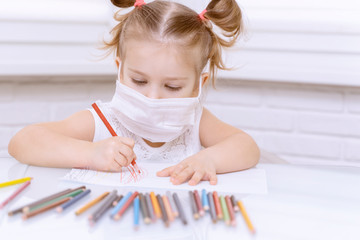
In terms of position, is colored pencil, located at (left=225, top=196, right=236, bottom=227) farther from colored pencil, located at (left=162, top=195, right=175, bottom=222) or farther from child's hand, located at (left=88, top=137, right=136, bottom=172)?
child's hand, located at (left=88, top=137, right=136, bottom=172)

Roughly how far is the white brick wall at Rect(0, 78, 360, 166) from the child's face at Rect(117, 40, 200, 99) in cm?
54

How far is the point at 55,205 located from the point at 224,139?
1.73 feet

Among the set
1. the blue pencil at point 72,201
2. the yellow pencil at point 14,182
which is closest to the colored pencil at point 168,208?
the blue pencil at point 72,201

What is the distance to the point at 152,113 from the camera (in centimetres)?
88

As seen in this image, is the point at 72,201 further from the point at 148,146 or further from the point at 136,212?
the point at 148,146

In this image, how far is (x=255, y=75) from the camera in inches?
54.6

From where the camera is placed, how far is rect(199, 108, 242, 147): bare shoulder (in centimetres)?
106

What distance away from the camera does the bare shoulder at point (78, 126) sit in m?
0.95

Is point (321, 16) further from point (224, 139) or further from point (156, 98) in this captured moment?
point (156, 98)

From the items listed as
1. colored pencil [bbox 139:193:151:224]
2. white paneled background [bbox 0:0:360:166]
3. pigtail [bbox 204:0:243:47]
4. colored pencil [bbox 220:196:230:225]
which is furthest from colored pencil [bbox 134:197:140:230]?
white paneled background [bbox 0:0:360:166]

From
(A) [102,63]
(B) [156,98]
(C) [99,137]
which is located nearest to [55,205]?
(B) [156,98]

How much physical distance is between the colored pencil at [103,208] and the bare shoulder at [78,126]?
382 mm

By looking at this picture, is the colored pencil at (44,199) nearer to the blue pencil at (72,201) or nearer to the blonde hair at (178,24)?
the blue pencil at (72,201)

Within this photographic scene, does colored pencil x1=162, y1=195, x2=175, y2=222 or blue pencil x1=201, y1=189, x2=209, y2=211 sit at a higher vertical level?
colored pencil x1=162, y1=195, x2=175, y2=222
